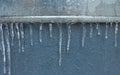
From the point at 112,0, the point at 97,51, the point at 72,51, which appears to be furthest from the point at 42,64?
the point at 112,0

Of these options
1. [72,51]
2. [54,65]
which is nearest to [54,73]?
[54,65]

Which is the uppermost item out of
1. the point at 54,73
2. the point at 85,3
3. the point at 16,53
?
the point at 85,3

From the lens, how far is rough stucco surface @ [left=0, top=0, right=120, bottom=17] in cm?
358

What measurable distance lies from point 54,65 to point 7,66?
60cm

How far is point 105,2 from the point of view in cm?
361

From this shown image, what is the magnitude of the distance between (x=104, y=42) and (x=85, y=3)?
554mm

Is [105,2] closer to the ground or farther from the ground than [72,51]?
farther from the ground

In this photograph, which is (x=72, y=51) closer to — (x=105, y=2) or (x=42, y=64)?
(x=42, y=64)

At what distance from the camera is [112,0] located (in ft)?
11.9

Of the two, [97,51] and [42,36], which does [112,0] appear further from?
[42,36]

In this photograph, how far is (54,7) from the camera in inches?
141

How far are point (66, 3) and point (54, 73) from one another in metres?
0.91

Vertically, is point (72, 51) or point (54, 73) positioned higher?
point (72, 51)

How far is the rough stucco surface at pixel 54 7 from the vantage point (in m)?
3.58
